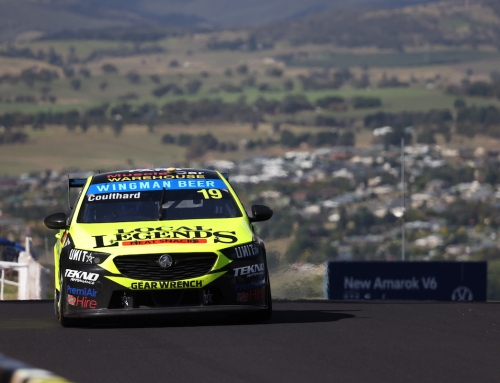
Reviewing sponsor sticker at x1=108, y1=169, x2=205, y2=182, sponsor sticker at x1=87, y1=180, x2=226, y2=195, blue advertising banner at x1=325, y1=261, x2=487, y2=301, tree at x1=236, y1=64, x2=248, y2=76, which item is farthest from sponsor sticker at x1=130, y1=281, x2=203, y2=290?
tree at x1=236, y1=64, x2=248, y2=76

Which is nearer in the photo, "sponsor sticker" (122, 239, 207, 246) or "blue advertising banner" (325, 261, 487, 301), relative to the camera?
"sponsor sticker" (122, 239, 207, 246)

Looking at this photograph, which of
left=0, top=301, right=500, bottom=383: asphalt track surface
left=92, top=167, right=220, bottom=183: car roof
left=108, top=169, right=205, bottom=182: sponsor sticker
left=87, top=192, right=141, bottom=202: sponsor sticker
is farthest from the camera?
left=92, top=167, right=220, bottom=183: car roof

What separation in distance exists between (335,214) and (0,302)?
6698 centimetres

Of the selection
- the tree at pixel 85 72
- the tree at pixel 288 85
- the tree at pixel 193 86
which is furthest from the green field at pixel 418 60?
the tree at pixel 85 72

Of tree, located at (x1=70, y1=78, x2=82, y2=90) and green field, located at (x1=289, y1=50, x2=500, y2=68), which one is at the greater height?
green field, located at (x1=289, y1=50, x2=500, y2=68)

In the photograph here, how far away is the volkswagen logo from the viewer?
37.3 ft

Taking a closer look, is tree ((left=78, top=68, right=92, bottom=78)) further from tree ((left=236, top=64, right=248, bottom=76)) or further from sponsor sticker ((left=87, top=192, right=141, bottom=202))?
sponsor sticker ((left=87, top=192, right=141, bottom=202))

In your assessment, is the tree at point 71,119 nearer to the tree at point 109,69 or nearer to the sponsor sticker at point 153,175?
the tree at point 109,69

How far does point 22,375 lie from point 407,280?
15.7 meters

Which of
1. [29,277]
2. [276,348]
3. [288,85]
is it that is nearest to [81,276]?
[276,348]

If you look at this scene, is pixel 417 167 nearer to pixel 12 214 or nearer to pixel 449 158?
pixel 449 158

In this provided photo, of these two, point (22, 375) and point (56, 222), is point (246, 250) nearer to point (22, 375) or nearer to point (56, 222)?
point (56, 222)

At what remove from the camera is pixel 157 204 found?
12.5m

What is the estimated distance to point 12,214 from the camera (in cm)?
7406
